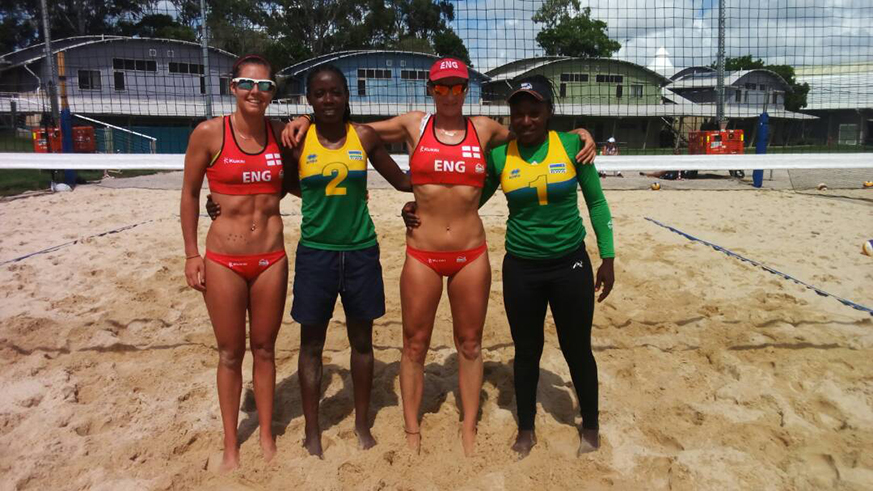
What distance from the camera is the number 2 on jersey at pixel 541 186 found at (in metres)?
2.43

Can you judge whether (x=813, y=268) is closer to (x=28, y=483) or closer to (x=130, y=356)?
(x=130, y=356)

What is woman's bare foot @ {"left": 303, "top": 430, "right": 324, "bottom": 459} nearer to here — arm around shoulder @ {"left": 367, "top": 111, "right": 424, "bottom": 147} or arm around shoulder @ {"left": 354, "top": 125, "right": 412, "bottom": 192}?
arm around shoulder @ {"left": 354, "top": 125, "right": 412, "bottom": 192}

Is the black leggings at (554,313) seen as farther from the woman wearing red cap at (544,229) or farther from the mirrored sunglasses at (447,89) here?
the mirrored sunglasses at (447,89)

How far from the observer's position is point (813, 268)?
5.15 meters

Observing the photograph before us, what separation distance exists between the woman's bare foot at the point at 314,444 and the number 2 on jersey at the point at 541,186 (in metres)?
1.43

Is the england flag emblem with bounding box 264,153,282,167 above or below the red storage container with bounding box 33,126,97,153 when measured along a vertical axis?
below

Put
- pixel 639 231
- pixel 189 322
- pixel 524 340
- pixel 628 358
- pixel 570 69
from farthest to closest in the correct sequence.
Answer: pixel 570 69
pixel 639 231
pixel 189 322
pixel 628 358
pixel 524 340

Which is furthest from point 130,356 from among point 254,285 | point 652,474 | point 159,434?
point 652,474

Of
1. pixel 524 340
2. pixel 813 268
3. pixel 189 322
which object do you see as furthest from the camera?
pixel 813 268

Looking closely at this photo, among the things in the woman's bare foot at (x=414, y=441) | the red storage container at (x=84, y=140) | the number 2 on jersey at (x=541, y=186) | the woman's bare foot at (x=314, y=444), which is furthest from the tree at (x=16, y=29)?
the number 2 on jersey at (x=541, y=186)

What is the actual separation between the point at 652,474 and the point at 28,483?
2.53 meters

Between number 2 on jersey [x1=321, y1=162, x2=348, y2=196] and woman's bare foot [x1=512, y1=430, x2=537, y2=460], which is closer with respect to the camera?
number 2 on jersey [x1=321, y1=162, x2=348, y2=196]

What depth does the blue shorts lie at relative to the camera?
2.53 meters

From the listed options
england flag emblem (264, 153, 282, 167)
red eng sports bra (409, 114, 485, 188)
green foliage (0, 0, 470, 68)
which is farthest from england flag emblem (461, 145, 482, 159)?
green foliage (0, 0, 470, 68)
